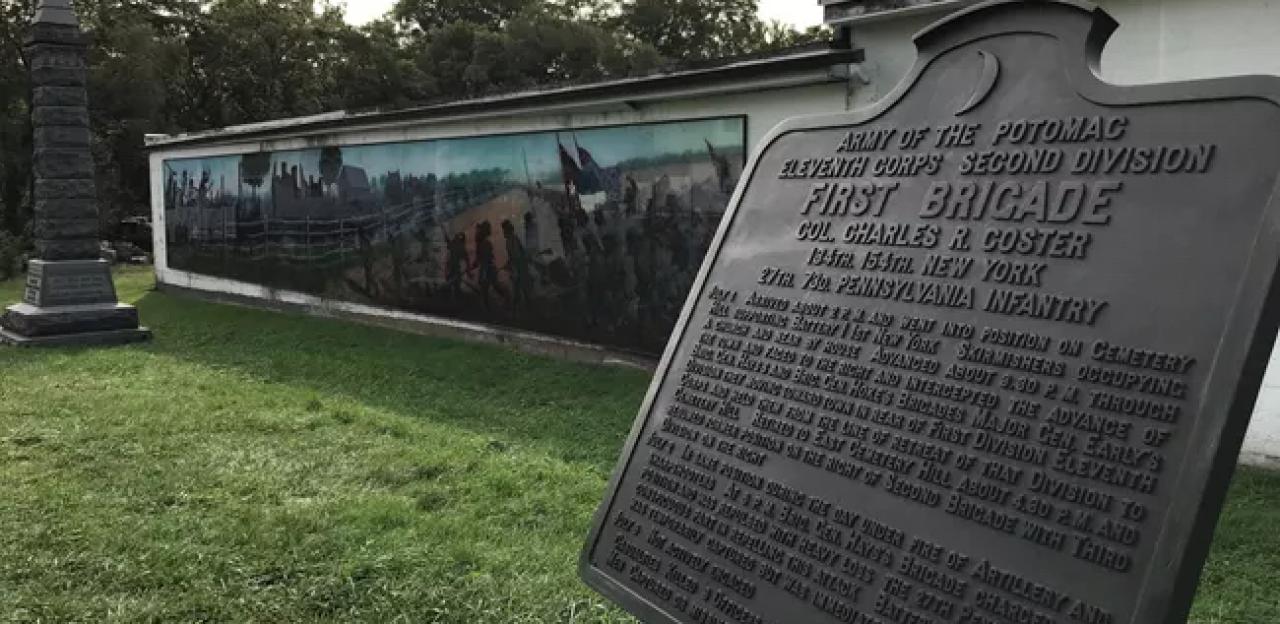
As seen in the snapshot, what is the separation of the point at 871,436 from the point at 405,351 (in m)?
9.16

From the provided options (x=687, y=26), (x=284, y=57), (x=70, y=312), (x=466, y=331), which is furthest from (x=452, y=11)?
(x=466, y=331)

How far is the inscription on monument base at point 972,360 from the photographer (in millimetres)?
2025

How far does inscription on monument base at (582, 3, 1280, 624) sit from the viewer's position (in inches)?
79.7

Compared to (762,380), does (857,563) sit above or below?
below

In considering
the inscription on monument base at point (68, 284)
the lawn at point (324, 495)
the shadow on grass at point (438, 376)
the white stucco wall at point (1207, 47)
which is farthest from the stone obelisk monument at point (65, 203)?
the white stucco wall at point (1207, 47)

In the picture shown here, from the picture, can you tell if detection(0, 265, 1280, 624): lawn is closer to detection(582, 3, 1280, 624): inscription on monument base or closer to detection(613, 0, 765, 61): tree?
detection(582, 3, 1280, 624): inscription on monument base

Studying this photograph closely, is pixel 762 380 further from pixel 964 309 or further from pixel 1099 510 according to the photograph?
pixel 1099 510

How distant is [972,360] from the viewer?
7.90ft

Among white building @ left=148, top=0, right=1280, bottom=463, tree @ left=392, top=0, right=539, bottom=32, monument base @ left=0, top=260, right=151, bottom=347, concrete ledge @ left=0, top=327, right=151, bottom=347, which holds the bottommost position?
concrete ledge @ left=0, top=327, right=151, bottom=347

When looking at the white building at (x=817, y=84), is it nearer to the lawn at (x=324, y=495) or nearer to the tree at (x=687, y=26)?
the lawn at (x=324, y=495)

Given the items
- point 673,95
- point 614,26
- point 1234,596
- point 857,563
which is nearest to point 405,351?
point 673,95

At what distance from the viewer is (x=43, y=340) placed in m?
11.8

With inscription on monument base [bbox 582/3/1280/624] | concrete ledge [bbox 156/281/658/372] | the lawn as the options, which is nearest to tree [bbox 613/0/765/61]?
concrete ledge [bbox 156/281/658/372]

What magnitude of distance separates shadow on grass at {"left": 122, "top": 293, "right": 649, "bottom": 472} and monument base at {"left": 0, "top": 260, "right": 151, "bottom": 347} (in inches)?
20.4
